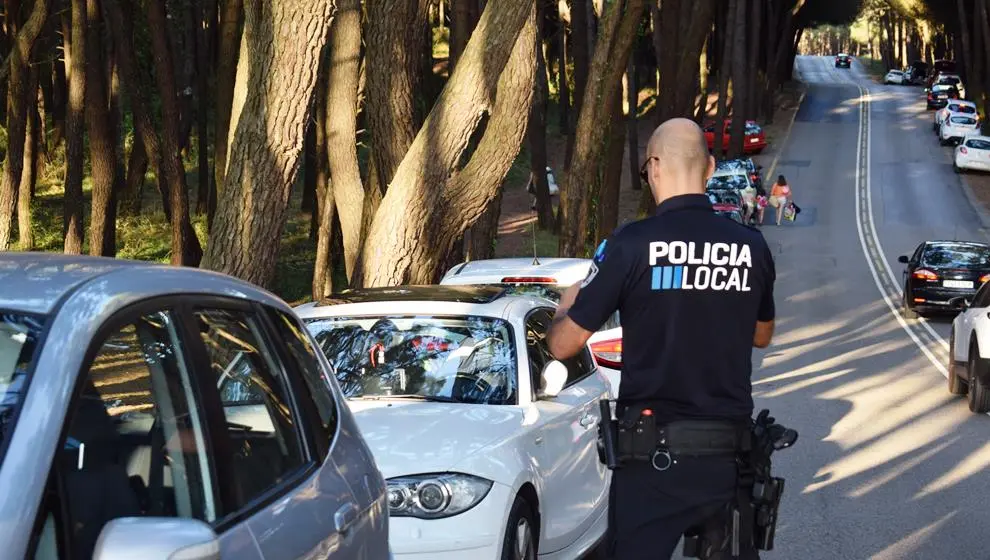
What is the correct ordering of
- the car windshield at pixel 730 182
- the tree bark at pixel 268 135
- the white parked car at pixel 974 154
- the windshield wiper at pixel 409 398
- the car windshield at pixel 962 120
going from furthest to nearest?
1. the car windshield at pixel 962 120
2. the white parked car at pixel 974 154
3. the car windshield at pixel 730 182
4. the tree bark at pixel 268 135
5. the windshield wiper at pixel 409 398

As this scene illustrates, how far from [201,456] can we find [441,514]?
2903mm

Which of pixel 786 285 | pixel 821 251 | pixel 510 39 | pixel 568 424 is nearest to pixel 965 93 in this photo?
pixel 821 251

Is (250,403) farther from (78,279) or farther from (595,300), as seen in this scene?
(595,300)

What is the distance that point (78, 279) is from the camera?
3141 mm

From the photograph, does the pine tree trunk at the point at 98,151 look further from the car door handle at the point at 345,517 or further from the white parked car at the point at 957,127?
the white parked car at the point at 957,127

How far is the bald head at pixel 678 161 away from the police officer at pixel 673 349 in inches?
4.5

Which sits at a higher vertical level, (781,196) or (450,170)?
(450,170)

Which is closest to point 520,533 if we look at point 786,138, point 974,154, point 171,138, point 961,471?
point 961,471

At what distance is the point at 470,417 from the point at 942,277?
20.8m

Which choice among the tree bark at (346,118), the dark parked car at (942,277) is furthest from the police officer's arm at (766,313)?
the dark parked car at (942,277)

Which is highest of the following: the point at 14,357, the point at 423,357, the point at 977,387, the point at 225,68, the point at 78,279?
the point at 225,68

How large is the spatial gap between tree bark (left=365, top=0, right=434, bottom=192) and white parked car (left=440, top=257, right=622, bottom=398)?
308cm

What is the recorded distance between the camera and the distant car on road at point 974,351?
47.2 ft

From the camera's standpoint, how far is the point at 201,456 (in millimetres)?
3350
